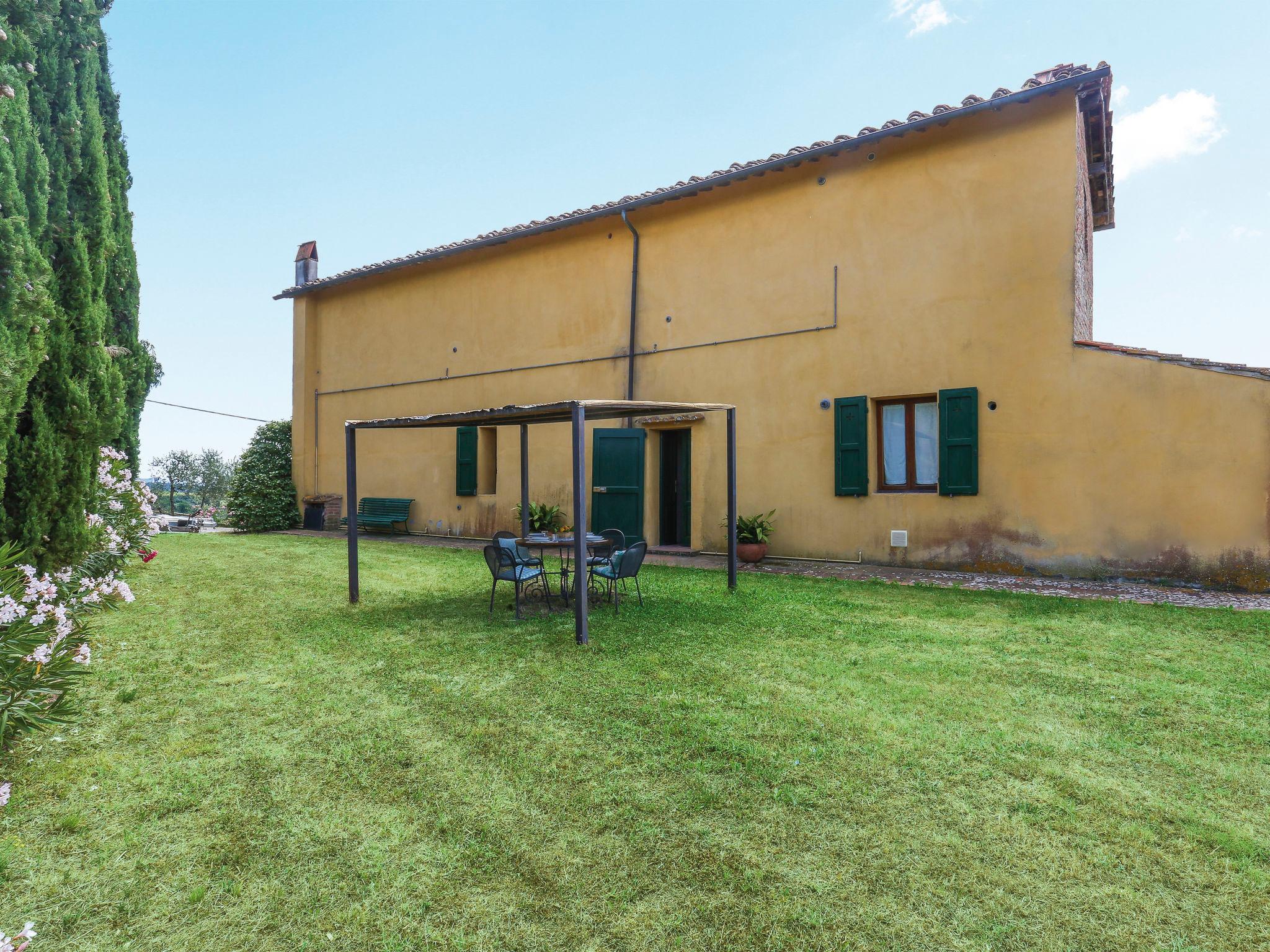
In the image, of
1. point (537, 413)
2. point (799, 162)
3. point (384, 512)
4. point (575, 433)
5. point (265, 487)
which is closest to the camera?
point (575, 433)

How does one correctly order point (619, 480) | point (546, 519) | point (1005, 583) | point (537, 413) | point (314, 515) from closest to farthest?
point (537, 413) < point (1005, 583) < point (619, 480) < point (546, 519) < point (314, 515)

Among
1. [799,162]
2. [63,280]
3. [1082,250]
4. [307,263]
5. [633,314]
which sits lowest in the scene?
[63,280]

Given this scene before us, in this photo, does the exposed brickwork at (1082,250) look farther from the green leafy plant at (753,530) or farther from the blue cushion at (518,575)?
the blue cushion at (518,575)

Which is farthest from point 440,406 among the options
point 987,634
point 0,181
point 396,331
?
point 987,634

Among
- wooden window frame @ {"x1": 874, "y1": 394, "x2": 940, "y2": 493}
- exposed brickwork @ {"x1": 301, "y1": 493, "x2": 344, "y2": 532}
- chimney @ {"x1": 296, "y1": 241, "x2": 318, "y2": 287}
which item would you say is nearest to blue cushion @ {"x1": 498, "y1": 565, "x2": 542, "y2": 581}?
wooden window frame @ {"x1": 874, "y1": 394, "x2": 940, "y2": 493}

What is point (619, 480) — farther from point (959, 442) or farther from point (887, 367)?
point (959, 442)

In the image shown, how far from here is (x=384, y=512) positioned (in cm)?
1398

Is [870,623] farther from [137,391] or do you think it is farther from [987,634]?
→ [137,391]

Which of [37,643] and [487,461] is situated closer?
[37,643]

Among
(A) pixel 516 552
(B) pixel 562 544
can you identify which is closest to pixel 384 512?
(A) pixel 516 552

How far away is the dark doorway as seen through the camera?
36.6 ft

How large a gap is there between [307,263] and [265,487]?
5.43 meters

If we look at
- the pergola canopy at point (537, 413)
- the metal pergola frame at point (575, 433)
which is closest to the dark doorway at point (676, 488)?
the metal pergola frame at point (575, 433)

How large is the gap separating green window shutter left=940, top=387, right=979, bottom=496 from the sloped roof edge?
11.4 feet
